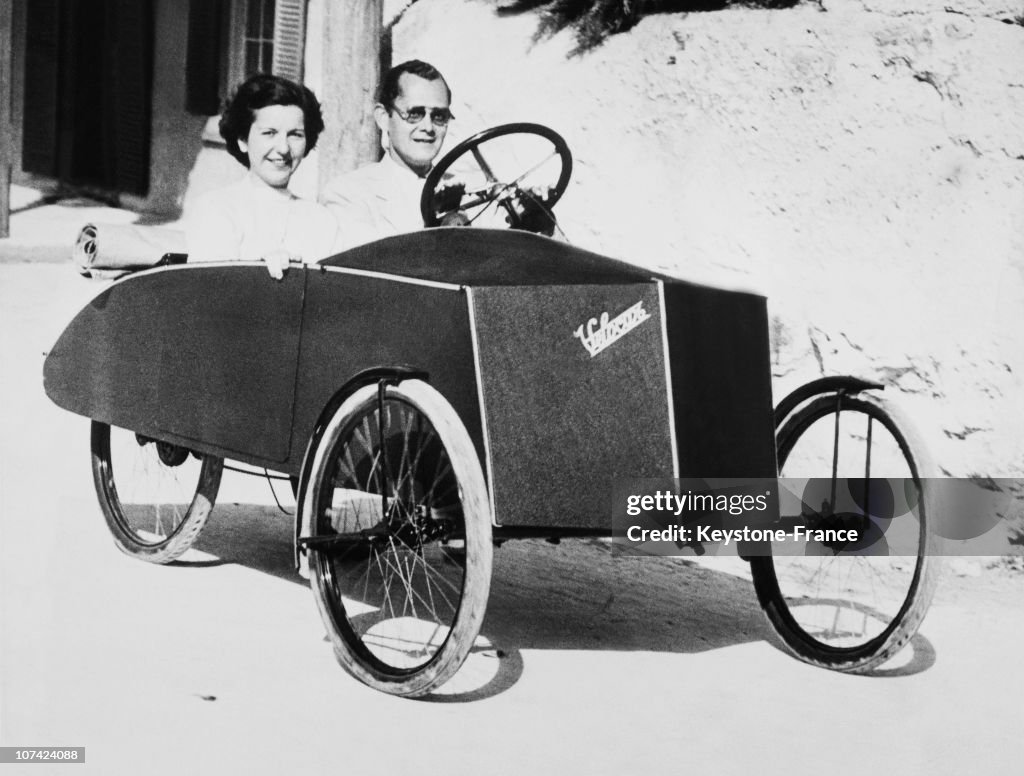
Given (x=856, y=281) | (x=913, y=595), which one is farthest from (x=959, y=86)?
(x=913, y=595)

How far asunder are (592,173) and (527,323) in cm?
431

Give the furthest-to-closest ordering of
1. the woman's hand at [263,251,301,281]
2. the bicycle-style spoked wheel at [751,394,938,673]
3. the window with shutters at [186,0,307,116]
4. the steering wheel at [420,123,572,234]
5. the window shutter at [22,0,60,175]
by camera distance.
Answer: the window shutter at [22,0,60,175] < the window with shutters at [186,0,307,116] < the steering wheel at [420,123,572,234] < the woman's hand at [263,251,301,281] < the bicycle-style spoked wheel at [751,394,938,673]

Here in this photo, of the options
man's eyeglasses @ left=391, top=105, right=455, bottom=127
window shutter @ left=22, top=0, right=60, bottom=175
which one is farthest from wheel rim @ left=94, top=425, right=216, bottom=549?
window shutter @ left=22, top=0, right=60, bottom=175

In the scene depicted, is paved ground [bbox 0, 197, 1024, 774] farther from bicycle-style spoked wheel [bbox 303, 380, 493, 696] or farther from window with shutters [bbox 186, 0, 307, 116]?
window with shutters [bbox 186, 0, 307, 116]

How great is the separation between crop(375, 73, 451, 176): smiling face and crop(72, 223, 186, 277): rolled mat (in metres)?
0.94

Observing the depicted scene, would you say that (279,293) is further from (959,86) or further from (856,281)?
(959,86)

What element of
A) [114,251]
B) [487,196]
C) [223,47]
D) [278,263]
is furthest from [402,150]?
[223,47]

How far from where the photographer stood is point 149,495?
5.41m

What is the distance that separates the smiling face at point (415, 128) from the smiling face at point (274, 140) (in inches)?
14.5

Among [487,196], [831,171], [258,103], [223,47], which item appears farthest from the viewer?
[223,47]

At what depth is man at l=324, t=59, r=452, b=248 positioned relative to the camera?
208 inches

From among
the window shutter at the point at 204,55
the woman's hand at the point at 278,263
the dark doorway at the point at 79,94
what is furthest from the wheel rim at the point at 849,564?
the dark doorway at the point at 79,94

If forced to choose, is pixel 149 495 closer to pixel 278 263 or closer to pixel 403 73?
pixel 278 263

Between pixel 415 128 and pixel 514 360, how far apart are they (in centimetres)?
190
